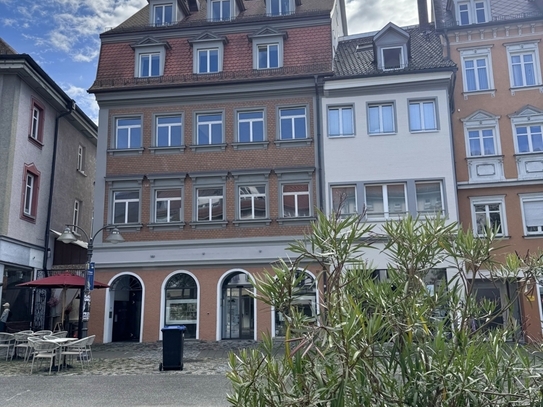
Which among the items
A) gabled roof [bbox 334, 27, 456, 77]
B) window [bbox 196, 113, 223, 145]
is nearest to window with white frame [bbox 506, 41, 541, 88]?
gabled roof [bbox 334, 27, 456, 77]

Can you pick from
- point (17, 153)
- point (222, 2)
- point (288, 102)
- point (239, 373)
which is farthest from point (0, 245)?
point (239, 373)

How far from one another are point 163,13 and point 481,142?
15559 mm

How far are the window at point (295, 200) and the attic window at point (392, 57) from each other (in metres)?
6.39

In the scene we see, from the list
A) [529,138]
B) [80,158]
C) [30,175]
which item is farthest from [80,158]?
[529,138]

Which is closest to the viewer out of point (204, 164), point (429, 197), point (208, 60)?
point (429, 197)

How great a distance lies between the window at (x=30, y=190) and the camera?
2173cm

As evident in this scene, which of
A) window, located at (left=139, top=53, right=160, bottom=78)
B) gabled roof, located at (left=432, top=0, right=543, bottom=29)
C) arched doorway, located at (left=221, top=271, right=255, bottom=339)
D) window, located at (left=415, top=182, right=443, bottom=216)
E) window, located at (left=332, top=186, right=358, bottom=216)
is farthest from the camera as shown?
window, located at (left=139, top=53, right=160, bottom=78)

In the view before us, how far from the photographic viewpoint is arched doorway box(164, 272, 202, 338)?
829 inches

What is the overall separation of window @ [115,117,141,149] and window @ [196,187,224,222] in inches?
143

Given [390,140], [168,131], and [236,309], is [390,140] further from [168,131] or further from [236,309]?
[168,131]

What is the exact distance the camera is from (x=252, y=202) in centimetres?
2172

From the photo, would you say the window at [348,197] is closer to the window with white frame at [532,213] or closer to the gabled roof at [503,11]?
the window with white frame at [532,213]

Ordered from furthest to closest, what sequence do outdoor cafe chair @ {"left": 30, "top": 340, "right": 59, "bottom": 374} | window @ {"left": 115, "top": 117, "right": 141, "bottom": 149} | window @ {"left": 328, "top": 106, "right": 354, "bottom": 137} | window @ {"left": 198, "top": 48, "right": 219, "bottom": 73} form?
window @ {"left": 198, "top": 48, "right": 219, "bottom": 73} → window @ {"left": 115, "top": 117, "right": 141, "bottom": 149} → window @ {"left": 328, "top": 106, "right": 354, "bottom": 137} → outdoor cafe chair @ {"left": 30, "top": 340, "right": 59, "bottom": 374}

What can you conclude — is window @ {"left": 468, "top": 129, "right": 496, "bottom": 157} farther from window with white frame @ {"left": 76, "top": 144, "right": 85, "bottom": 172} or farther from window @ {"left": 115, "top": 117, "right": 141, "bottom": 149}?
window with white frame @ {"left": 76, "top": 144, "right": 85, "bottom": 172}
